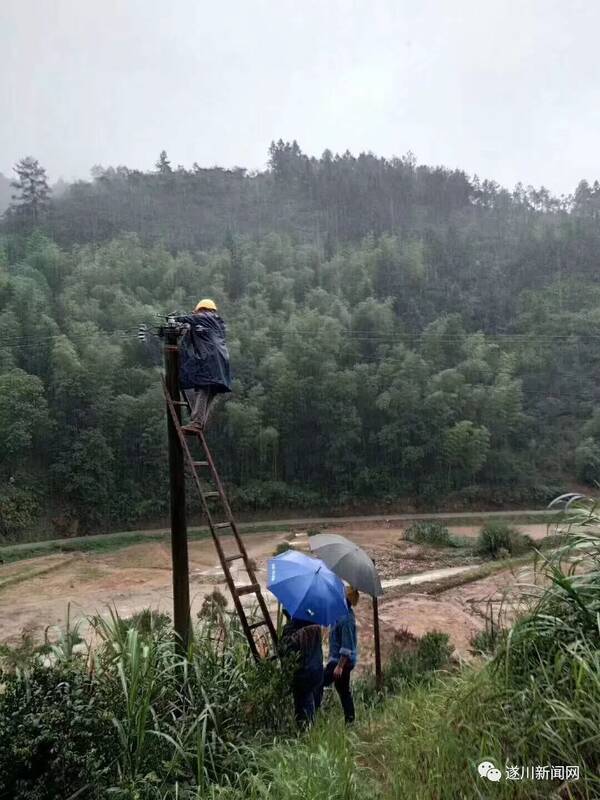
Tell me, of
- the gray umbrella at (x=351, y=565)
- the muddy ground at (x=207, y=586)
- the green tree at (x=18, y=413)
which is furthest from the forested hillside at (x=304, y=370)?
the gray umbrella at (x=351, y=565)

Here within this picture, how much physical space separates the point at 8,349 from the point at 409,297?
19.1 metres

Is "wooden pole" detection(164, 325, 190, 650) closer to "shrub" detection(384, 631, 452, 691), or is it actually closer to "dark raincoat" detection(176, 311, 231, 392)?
"dark raincoat" detection(176, 311, 231, 392)

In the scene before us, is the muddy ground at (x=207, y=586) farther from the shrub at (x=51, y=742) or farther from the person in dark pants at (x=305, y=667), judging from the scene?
the shrub at (x=51, y=742)

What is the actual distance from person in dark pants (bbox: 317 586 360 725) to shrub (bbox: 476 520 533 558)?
9.44 m

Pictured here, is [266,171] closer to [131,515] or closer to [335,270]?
[335,270]

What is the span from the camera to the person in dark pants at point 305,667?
9.24ft

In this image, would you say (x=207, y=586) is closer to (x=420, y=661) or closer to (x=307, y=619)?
(x=420, y=661)

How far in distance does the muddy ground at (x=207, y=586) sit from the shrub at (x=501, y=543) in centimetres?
48

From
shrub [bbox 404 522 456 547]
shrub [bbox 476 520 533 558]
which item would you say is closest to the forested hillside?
shrub [bbox 404 522 456 547]

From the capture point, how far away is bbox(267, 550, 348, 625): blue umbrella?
2855 mm

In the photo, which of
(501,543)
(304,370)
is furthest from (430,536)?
(304,370)

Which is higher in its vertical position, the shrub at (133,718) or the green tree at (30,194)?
the green tree at (30,194)

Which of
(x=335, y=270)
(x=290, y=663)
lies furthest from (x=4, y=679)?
(x=335, y=270)

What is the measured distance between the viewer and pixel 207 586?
A: 9906 millimetres
